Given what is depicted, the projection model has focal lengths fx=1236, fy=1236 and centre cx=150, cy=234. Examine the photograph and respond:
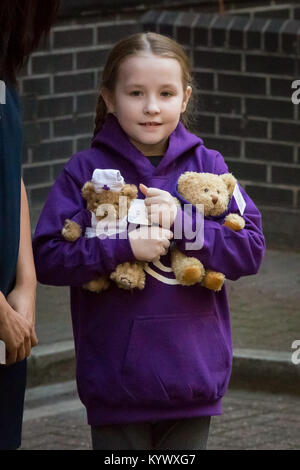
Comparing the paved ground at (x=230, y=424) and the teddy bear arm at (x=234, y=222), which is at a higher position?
the teddy bear arm at (x=234, y=222)

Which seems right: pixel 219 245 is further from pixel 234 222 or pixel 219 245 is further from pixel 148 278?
pixel 148 278

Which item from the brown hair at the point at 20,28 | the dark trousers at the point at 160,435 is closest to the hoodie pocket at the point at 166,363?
the dark trousers at the point at 160,435

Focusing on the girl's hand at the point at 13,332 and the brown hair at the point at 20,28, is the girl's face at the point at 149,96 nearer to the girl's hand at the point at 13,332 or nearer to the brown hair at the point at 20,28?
the brown hair at the point at 20,28

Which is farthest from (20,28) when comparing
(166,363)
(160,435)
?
(160,435)

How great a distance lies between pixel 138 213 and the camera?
3688 mm

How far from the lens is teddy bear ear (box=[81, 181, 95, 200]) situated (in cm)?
370

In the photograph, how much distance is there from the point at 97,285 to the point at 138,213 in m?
0.25

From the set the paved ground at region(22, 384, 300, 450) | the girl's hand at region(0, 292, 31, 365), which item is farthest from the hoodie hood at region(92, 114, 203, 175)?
the paved ground at region(22, 384, 300, 450)

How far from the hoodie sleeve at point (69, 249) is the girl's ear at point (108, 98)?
0.88 ft

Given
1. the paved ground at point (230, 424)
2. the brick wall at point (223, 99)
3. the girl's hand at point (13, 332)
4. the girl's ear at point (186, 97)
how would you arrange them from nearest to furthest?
the girl's hand at point (13, 332) → the girl's ear at point (186, 97) → the paved ground at point (230, 424) → the brick wall at point (223, 99)

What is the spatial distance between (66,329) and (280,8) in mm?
3745

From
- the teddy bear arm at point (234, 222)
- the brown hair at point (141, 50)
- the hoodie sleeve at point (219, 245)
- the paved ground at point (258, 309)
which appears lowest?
the paved ground at point (258, 309)

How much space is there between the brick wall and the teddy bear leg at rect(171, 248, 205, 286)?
5.48 metres

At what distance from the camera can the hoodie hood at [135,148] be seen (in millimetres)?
3773
